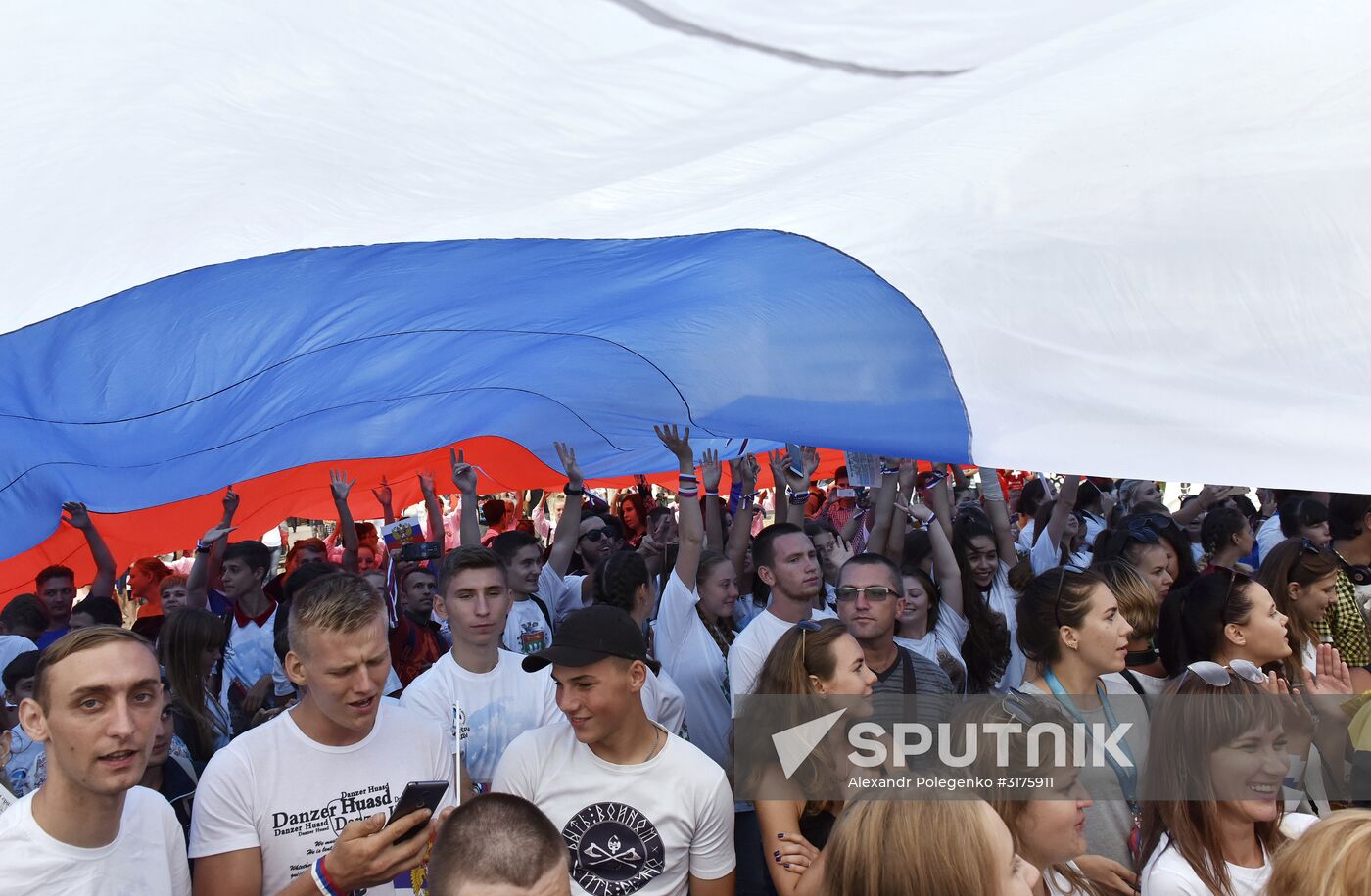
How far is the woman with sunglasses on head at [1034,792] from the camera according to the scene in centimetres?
256

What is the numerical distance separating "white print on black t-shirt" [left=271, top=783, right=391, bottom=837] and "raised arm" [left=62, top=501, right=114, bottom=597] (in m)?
3.09

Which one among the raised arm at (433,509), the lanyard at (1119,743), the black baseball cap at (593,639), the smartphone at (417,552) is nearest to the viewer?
the black baseball cap at (593,639)

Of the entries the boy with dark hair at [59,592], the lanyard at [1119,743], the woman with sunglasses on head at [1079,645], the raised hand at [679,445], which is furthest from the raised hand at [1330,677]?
the boy with dark hair at [59,592]

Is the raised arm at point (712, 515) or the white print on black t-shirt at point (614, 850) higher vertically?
the raised arm at point (712, 515)

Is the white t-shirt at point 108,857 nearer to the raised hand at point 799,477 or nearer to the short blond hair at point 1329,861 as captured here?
the short blond hair at point 1329,861

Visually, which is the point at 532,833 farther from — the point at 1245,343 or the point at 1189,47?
the point at 1189,47

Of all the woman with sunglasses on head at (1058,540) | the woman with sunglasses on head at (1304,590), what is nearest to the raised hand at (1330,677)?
the woman with sunglasses on head at (1304,590)

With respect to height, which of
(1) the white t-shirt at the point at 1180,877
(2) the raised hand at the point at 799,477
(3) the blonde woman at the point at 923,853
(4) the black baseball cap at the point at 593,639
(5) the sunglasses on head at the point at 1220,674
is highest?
(2) the raised hand at the point at 799,477

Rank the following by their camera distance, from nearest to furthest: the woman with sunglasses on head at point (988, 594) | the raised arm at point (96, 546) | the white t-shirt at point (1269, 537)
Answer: the woman with sunglasses on head at point (988, 594)
the raised arm at point (96, 546)
the white t-shirt at point (1269, 537)

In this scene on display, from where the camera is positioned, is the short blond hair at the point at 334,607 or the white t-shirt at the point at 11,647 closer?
the short blond hair at the point at 334,607

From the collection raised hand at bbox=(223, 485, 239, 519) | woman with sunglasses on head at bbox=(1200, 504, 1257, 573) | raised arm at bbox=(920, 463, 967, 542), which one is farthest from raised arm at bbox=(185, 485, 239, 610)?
woman with sunglasses on head at bbox=(1200, 504, 1257, 573)

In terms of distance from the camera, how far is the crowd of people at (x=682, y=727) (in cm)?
222

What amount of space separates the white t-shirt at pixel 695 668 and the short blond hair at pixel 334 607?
176 centimetres

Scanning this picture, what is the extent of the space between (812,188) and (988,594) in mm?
3070
